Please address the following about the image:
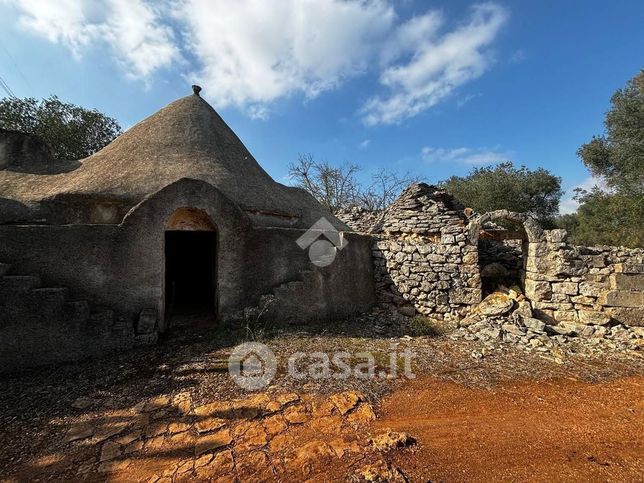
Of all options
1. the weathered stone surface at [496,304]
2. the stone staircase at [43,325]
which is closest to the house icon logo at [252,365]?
the stone staircase at [43,325]

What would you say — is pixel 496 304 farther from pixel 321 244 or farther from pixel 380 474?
pixel 380 474

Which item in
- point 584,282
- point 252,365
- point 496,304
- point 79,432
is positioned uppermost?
point 584,282

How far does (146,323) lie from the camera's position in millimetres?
5098

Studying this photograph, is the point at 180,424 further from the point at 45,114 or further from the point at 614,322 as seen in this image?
the point at 45,114

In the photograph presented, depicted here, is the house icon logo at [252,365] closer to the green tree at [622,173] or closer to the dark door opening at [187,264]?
the dark door opening at [187,264]

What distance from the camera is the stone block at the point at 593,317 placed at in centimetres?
634

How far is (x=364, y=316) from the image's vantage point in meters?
7.39

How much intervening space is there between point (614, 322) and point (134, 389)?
9.08 meters

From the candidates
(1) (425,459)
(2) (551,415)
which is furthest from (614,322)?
(1) (425,459)

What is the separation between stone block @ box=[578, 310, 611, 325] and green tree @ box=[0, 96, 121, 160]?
21.5 metres

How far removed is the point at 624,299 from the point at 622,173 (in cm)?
1320

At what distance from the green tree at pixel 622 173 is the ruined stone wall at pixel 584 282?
8945mm

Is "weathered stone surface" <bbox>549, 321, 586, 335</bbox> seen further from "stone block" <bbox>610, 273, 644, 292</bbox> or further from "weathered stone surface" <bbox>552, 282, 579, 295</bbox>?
"stone block" <bbox>610, 273, 644, 292</bbox>

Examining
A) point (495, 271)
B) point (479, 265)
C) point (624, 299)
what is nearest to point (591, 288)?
point (624, 299)
